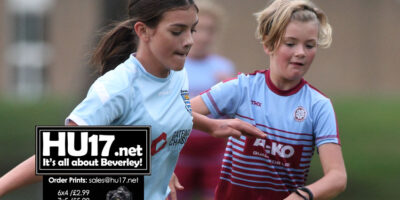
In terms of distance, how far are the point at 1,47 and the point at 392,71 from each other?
528 inches

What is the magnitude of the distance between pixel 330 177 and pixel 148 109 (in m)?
0.93

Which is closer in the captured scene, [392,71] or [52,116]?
[52,116]

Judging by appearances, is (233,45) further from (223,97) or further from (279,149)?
(279,149)

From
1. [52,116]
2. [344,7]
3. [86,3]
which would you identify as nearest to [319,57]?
[344,7]

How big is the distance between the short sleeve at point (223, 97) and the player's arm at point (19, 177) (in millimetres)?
1007

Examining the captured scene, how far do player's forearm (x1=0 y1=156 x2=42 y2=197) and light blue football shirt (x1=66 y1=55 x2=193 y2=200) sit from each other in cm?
27

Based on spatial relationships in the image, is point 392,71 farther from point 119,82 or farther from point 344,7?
point 119,82

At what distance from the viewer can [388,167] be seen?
8.78 m

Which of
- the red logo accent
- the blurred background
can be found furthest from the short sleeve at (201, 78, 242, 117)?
the blurred background

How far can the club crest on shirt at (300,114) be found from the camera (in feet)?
12.1

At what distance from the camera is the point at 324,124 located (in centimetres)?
359

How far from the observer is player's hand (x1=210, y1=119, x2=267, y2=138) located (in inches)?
139

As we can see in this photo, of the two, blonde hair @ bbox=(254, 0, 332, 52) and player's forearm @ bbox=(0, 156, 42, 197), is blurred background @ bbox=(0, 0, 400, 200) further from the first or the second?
player's forearm @ bbox=(0, 156, 42, 197)

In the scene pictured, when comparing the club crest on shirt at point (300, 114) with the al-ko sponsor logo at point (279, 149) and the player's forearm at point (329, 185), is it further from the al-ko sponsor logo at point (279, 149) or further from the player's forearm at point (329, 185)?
the player's forearm at point (329, 185)
